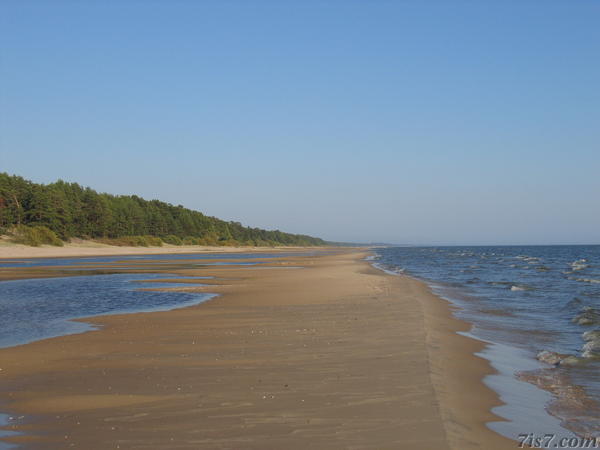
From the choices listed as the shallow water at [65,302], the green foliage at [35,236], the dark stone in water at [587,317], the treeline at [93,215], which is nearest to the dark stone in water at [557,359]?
the dark stone in water at [587,317]

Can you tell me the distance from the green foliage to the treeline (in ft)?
2.93

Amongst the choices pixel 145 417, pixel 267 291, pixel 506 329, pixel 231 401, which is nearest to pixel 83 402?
pixel 145 417

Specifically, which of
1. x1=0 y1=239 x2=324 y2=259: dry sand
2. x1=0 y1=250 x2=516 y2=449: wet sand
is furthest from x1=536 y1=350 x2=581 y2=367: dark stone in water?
x1=0 y1=239 x2=324 y2=259: dry sand

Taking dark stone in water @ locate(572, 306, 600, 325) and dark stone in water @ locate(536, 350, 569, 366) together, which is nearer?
dark stone in water @ locate(536, 350, 569, 366)

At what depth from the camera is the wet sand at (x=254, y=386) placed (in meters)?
5.44

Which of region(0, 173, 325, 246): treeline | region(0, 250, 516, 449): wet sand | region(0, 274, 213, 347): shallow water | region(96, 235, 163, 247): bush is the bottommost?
region(0, 274, 213, 347): shallow water

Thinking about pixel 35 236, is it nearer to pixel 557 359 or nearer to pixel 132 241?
pixel 132 241

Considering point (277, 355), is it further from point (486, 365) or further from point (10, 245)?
point (10, 245)

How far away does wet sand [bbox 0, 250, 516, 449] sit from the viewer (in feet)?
17.9

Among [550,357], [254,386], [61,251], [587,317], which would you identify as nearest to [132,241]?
[61,251]

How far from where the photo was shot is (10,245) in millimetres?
64312

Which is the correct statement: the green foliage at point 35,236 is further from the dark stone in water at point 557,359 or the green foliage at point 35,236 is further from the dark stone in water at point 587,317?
the dark stone in water at point 557,359

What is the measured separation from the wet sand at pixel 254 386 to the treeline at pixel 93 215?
233 feet

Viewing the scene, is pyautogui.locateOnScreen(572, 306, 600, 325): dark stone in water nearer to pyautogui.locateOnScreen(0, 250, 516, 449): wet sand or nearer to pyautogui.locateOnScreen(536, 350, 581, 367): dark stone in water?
pyautogui.locateOnScreen(0, 250, 516, 449): wet sand
